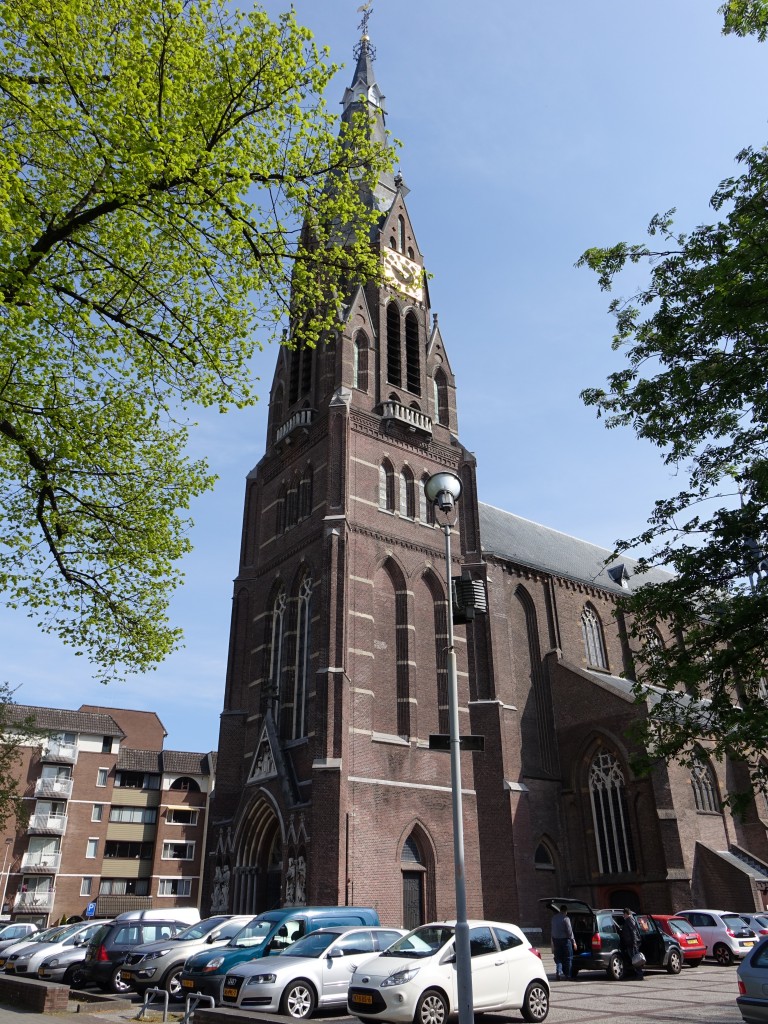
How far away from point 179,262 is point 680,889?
1054 inches

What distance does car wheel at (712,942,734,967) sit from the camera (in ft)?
70.2

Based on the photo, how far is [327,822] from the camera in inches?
941

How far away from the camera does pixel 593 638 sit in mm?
38938

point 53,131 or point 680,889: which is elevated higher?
point 53,131

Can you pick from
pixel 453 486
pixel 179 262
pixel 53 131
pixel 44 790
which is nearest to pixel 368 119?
pixel 179 262

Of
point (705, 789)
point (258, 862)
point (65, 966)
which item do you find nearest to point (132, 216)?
point (65, 966)

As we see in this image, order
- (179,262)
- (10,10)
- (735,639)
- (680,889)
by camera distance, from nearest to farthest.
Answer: (10,10), (179,262), (735,639), (680,889)

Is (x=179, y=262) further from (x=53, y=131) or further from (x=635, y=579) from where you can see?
(x=635, y=579)

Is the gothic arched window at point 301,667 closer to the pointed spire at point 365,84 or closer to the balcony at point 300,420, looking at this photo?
the balcony at point 300,420

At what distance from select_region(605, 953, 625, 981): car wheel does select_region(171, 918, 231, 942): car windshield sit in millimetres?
8466

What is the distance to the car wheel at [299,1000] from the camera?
1268cm

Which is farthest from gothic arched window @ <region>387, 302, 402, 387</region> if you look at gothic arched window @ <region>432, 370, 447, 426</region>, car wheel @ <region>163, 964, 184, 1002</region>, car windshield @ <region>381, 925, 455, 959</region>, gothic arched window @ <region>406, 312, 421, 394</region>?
car windshield @ <region>381, 925, 455, 959</region>

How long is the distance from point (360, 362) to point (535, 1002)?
26441 mm

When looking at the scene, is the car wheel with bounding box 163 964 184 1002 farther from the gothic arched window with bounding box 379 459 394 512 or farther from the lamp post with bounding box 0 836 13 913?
the lamp post with bounding box 0 836 13 913
